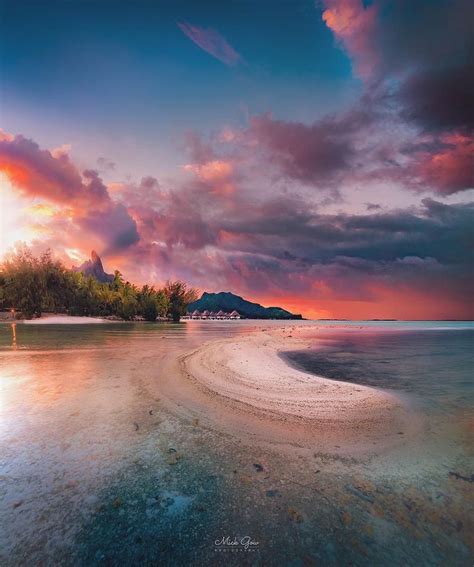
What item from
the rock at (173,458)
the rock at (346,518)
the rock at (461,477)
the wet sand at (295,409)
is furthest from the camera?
the wet sand at (295,409)

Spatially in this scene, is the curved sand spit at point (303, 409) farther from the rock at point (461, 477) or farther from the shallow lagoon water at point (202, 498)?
the rock at point (461, 477)

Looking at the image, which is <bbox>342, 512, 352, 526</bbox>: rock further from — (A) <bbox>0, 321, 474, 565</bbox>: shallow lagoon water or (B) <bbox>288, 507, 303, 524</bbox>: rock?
(B) <bbox>288, 507, 303, 524</bbox>: rock

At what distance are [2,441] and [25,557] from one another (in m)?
3.03

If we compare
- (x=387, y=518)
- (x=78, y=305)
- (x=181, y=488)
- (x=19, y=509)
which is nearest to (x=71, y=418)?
(x=19, y=509)

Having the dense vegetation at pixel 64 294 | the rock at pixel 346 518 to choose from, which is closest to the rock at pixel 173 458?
the rock at pixel 346 518

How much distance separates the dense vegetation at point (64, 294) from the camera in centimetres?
6788

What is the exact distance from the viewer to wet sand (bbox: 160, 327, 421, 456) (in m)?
4.95

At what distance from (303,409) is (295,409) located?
0.60 feet

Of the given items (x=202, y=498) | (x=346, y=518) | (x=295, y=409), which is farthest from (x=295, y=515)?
(x=295, y=409)

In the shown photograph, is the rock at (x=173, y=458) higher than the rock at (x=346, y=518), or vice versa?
the rock at (x=346, y=518)

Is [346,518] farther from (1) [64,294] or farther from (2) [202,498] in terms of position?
(1) [64,294]

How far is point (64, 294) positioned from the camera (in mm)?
75125

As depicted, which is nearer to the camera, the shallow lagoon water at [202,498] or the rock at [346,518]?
the shallow lagoon water at [202,498]

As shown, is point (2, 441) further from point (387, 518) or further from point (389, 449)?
point (389, 449)
